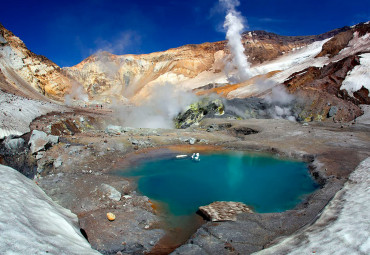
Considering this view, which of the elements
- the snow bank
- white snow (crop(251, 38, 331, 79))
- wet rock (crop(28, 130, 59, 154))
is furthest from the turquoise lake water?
white snow (crop(251, 38, 331, 79))

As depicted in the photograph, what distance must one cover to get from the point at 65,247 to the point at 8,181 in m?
2.49

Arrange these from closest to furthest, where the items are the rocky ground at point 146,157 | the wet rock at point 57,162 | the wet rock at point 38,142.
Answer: the rocky ground at point 146,157, the wet rock at point 57,162, the wet rock at point 38,142

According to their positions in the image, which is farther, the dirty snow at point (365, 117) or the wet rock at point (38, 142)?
the dirty snow at point (365, 117)

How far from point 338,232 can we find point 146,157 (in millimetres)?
10933

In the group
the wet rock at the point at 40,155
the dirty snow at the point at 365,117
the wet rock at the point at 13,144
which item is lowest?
the wet rock at the point at 40,155

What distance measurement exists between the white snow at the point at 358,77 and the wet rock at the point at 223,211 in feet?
93.4

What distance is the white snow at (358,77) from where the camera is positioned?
29156 millimetres

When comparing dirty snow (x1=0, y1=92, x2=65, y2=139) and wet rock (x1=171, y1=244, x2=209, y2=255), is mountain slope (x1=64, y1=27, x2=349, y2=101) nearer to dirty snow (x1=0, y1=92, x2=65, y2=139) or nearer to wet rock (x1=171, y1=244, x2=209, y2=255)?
dirty snow (x1=0, y1=92, x2=65, y2=139)

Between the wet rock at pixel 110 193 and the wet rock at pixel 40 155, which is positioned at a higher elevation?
the wet rock at pixel 40 155

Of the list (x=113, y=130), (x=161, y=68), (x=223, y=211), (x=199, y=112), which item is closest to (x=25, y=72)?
(x=113, y=130)

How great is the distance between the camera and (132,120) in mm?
28203

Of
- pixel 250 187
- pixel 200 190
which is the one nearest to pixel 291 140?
pixel 250 187

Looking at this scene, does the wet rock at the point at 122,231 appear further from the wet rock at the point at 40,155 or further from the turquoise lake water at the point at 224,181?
the wet rock at the point at 40,155

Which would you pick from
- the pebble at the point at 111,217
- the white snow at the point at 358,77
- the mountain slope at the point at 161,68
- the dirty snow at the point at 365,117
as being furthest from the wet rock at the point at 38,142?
the mountain slope at the point at 161,68
